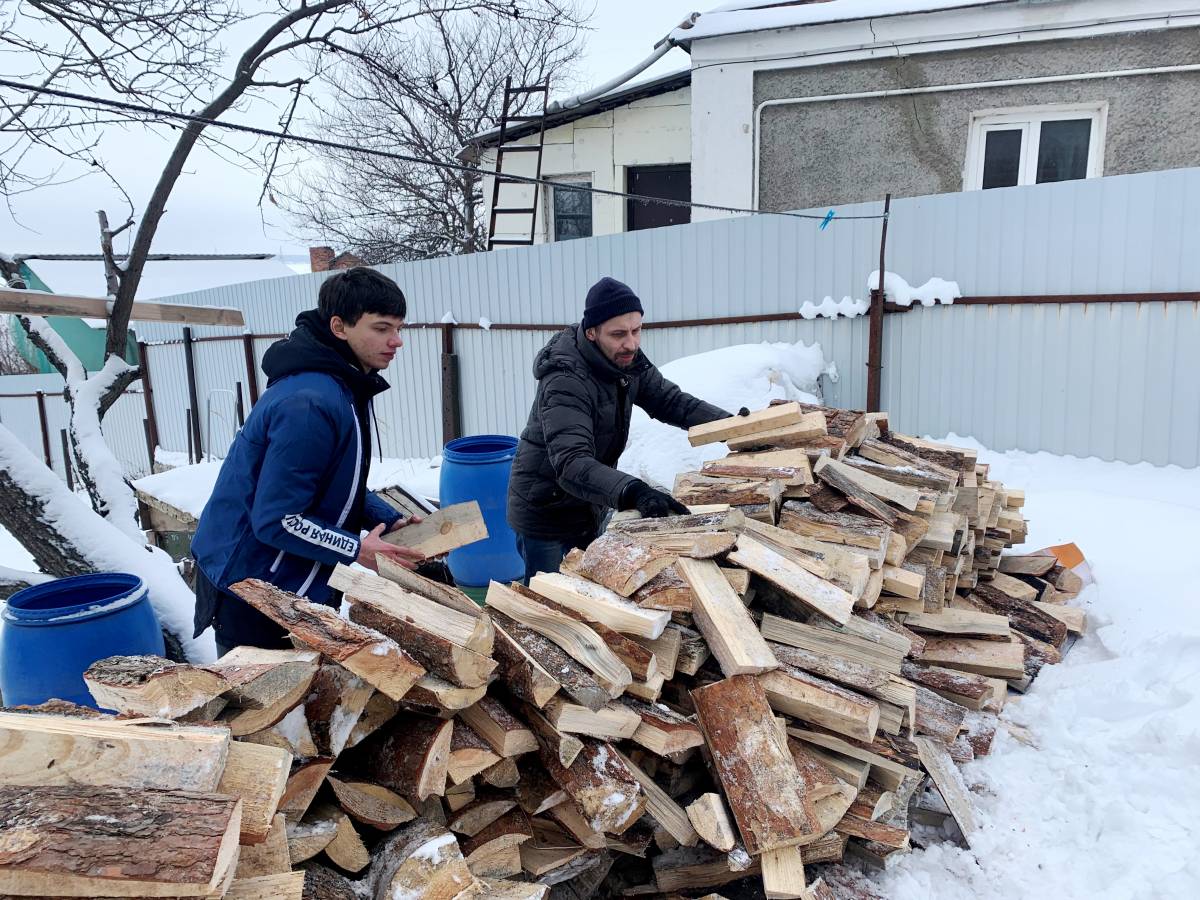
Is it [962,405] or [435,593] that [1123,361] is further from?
[435,593]

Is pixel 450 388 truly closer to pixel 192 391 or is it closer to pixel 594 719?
pixel 192 391

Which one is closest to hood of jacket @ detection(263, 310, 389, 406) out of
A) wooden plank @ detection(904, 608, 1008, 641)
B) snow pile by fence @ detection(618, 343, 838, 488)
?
wooden plank @ detection(904, 608, 1008, 641)

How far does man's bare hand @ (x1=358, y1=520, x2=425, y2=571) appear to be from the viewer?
230 cm

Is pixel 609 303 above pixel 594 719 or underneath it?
above

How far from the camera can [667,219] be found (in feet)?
38.2

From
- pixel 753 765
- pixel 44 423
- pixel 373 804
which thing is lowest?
pixel 44 423

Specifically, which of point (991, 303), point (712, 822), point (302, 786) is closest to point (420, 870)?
point (302, 786)

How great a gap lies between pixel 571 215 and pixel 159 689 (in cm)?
1170

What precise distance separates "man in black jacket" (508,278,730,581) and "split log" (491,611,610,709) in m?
0.80

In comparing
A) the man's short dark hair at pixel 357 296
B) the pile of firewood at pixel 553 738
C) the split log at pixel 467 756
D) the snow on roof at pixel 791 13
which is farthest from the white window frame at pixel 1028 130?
the split log at pixel 467 756

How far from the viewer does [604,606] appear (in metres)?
2.15

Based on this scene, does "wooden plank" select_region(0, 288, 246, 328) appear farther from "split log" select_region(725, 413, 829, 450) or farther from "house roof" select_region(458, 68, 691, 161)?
"house roof" select_region(458, 68, 691, 161)

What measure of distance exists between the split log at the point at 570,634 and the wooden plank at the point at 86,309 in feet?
13.2

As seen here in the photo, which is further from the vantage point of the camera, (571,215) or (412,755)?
(571,215)
